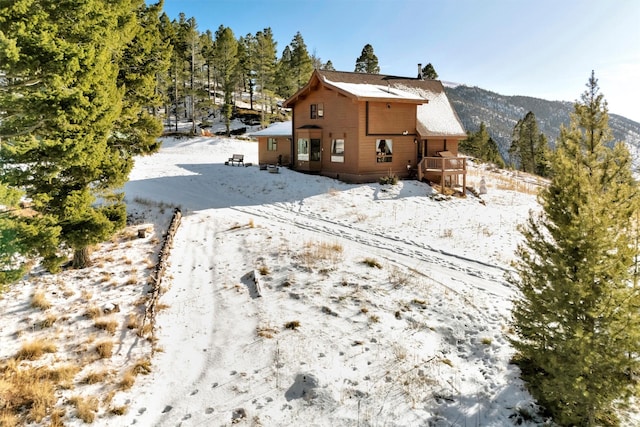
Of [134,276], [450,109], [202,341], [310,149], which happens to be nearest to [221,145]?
[310,149]

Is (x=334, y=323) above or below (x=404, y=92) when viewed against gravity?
below

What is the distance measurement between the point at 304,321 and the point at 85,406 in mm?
4712

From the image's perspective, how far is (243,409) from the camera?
6.65m

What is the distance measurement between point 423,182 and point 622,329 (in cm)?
1967

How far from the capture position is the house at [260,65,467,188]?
24250 mm

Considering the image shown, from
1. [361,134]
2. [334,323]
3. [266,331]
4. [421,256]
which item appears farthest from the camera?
[361,134]

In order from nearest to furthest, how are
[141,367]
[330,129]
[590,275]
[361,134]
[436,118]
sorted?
[590,275], [141,367], [361,134], [330,129], [436,118]

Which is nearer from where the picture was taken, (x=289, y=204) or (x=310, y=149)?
(x=289, y=204)

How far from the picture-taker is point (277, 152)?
3112 centimetres

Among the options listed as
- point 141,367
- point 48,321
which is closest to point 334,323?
point 141,367

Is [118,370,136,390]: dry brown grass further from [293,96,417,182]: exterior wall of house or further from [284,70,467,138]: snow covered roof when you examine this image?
[284,70,467,138]: snow covered roof

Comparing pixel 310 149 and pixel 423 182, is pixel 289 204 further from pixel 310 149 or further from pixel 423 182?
pixel 423 182

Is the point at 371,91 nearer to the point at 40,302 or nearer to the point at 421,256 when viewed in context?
the point at 421,256

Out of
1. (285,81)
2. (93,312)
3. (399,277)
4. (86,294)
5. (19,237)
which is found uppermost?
(285,81)
